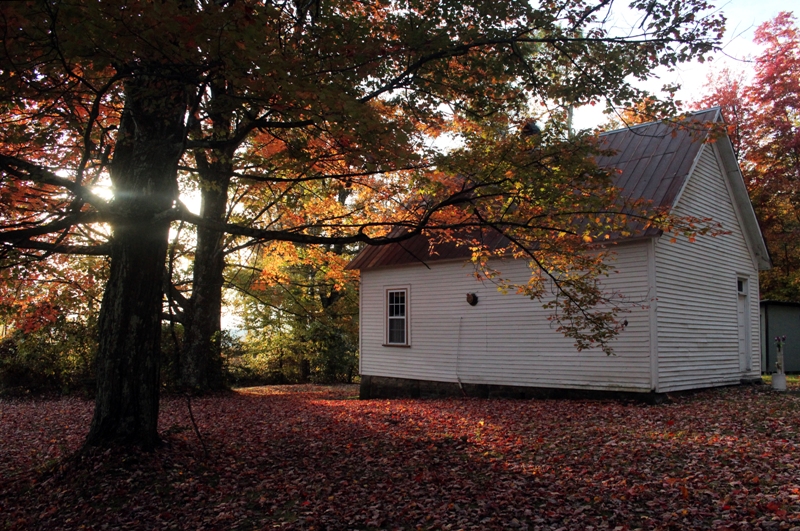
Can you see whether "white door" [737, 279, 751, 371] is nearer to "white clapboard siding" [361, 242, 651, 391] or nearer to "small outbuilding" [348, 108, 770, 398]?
"small outbuilding" [348, 108, 770, 398]

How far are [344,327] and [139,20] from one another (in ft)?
73.0

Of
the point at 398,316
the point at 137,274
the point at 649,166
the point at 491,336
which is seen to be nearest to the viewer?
the point at 137,274

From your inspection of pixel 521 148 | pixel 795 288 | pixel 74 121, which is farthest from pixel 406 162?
pixel 795 288

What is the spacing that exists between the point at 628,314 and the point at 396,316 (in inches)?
258

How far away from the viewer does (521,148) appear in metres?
7.78

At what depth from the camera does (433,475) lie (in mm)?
6859

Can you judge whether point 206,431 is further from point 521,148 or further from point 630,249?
point 630,249

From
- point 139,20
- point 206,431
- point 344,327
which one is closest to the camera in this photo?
point 139,20

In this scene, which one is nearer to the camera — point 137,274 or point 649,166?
point 137,274

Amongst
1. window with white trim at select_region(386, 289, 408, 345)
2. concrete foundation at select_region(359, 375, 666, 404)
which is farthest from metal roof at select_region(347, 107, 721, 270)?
concrete foundation at select_region(359, 375, 666, 404)

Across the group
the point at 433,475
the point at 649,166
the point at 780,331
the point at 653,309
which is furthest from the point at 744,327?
the point at 433,475

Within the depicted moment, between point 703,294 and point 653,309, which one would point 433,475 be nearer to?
point 653,309

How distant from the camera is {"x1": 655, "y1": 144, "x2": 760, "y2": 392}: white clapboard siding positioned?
40.7 ft

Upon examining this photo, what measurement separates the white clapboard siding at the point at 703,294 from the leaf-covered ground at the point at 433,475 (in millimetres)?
2345
